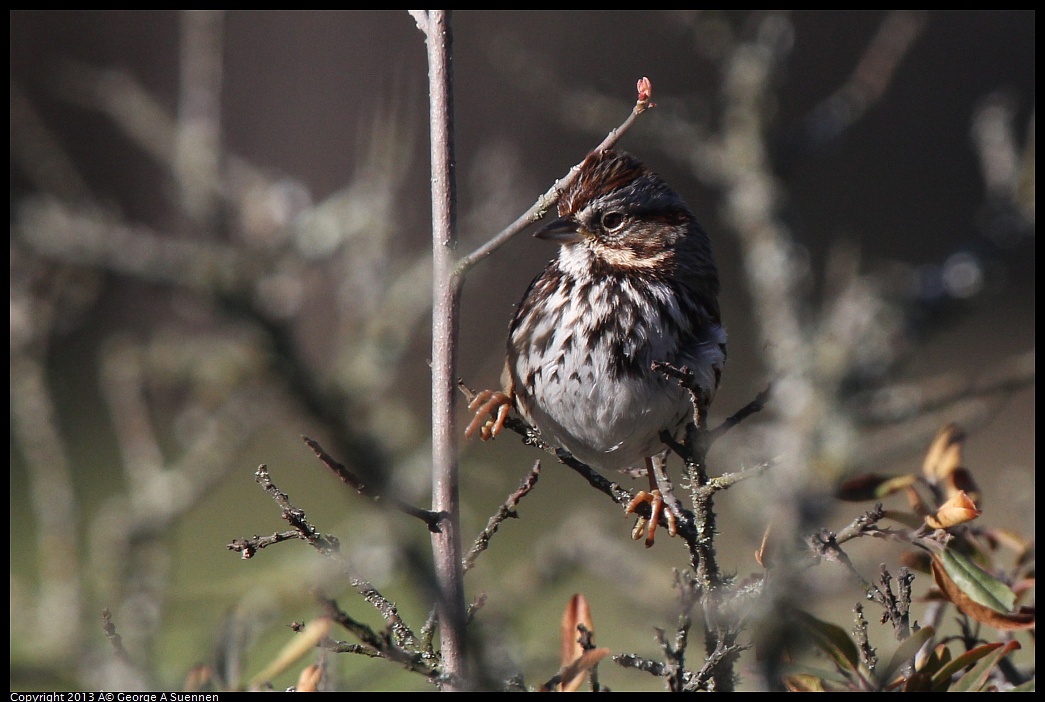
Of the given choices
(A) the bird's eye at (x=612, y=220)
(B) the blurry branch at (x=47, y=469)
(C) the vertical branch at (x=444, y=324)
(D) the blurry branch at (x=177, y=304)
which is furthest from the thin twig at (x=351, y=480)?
(A) the bird's eye at (x=612, y=220)

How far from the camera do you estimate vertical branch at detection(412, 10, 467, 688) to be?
147 centimetres

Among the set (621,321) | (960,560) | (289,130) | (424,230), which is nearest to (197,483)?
(621,321)

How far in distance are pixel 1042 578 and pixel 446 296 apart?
1.06 meters

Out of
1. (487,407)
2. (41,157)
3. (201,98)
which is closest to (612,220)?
(487,407)

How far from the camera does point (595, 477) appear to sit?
5.68ft

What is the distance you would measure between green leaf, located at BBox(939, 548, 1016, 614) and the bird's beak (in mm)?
1545

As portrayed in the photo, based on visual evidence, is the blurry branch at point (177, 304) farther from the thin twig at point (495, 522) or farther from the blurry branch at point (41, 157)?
the thin twig at point (495, 522)

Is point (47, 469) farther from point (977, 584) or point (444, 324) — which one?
point (977, 584)

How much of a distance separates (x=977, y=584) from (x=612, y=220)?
1.67 m

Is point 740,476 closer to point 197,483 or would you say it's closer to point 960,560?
point 960,560

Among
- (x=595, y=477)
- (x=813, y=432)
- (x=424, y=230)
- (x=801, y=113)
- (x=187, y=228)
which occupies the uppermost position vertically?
(x=801, y=113)

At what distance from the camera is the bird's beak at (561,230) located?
2883 millimetres

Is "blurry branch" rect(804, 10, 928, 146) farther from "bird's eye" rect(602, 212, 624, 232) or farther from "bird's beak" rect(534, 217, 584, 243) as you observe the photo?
"bird's beak" rect(534, 217, 584, 243)

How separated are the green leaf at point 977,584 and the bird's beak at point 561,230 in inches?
60.8
